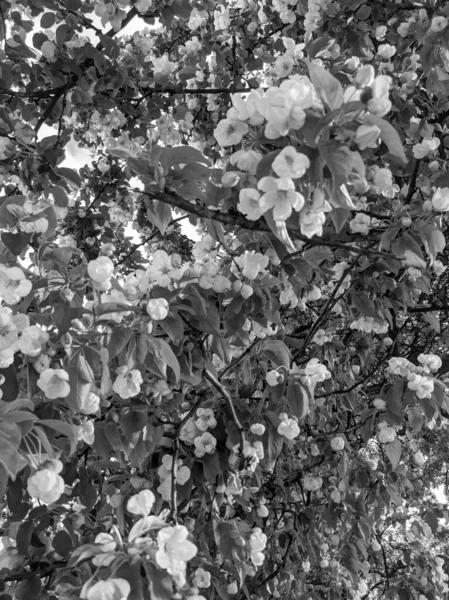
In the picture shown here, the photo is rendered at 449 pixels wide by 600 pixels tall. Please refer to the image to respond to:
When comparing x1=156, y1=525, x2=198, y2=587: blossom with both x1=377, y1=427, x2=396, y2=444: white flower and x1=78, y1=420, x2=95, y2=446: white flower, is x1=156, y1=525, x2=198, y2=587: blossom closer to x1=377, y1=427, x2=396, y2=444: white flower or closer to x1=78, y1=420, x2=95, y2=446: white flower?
x1=78, y1=420, x2=95, y2=446: white flower

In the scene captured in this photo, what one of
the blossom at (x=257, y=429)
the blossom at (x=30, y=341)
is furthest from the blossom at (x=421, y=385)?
the blossom at (x=30, y=341)

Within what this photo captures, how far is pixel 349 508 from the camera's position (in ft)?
6.46

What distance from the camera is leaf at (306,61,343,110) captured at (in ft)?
2.89

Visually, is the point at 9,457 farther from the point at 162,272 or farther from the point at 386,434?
the point at 386,434

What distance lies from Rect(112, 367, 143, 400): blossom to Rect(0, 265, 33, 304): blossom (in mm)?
280

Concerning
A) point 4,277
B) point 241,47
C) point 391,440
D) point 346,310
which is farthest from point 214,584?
point 241,47

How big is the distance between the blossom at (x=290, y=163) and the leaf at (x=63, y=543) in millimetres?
1061

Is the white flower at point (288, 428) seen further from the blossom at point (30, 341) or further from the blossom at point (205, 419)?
the blossom at point (30, 341)

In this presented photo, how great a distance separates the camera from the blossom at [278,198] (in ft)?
3.08

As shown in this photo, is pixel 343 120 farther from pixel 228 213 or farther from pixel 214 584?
pixel 214 584

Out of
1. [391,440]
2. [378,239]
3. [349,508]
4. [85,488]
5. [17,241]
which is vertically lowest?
[349,508]

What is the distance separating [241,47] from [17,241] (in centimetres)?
202

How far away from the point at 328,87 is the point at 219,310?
631 millimetres

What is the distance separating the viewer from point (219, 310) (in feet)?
4.50
